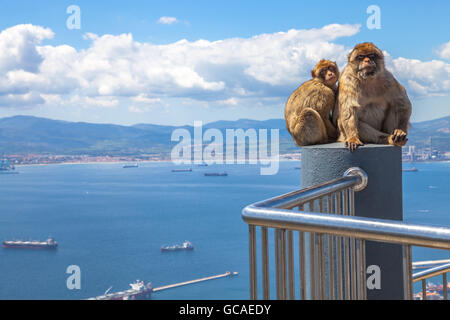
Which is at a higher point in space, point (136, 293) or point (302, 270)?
point (302, 270)

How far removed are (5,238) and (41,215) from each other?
6.26 metres

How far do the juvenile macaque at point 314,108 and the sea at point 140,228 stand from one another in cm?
3231

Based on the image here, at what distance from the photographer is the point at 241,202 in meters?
66.5

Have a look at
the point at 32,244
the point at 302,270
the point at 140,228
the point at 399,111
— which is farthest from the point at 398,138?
the point at 140,228

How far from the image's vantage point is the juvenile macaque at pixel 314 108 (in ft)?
9.20

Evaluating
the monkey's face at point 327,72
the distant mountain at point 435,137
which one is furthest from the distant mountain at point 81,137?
the monkey's face at point 327,72

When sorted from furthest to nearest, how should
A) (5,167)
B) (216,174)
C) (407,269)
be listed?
(216,174) → (5,167) → (407,269)

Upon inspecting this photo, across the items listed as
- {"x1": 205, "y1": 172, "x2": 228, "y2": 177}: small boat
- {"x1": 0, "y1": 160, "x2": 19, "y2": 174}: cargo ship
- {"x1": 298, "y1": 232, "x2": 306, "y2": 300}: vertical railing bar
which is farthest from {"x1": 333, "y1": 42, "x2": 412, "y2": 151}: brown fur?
{"x1": 0, "y1": 160, "x2": 19, "y2": 174}: cargo ship

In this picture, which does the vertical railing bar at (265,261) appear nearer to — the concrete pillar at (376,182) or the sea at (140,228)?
the concrete pillar at (376,182)

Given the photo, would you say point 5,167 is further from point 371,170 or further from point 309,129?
point 371,170

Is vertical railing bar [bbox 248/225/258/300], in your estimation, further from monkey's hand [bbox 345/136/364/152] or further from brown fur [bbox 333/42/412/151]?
brown fur [bbox 333/42/412/151]

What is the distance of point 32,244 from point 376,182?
62670mm

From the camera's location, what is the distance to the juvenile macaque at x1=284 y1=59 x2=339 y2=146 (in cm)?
280

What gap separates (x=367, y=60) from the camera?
8.63 ft
